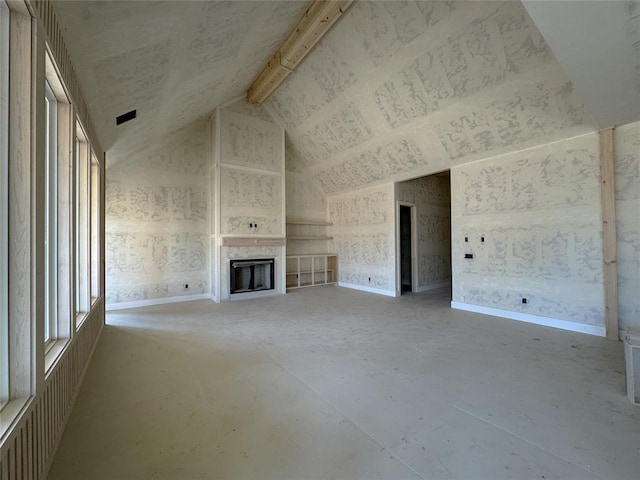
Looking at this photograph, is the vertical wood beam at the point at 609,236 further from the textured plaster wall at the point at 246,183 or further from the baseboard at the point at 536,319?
the textured plaster wall at the point at 246,183

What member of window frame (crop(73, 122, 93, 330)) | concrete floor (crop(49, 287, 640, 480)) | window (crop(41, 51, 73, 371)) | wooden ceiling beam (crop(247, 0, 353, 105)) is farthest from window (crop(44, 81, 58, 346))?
wooden ceiling beam (crop(247, 0, 353, 105))

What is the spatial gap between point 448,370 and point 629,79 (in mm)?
3474

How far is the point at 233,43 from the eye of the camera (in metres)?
3.60

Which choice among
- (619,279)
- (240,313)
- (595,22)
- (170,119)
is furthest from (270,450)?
(170,119)

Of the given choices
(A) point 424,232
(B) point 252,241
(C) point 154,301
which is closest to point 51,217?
(C) point 154,301

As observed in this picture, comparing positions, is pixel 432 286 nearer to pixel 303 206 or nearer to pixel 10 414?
pixel 303 206

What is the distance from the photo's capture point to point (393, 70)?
14.5 ft

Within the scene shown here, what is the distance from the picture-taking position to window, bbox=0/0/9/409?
1.28 m

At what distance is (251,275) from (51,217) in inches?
193

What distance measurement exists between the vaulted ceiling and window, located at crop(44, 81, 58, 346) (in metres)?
0.46

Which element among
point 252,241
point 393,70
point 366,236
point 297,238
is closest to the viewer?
point 393,70

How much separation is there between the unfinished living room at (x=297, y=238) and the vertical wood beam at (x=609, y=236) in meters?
0.02

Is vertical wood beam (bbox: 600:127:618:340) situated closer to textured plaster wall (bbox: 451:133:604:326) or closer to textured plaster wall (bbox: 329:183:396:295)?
textured plaster wall (bbox: 451:133:604:326)

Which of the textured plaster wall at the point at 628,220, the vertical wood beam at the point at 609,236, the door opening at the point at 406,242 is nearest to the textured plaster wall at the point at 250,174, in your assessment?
the door opening at the point at 406,242
